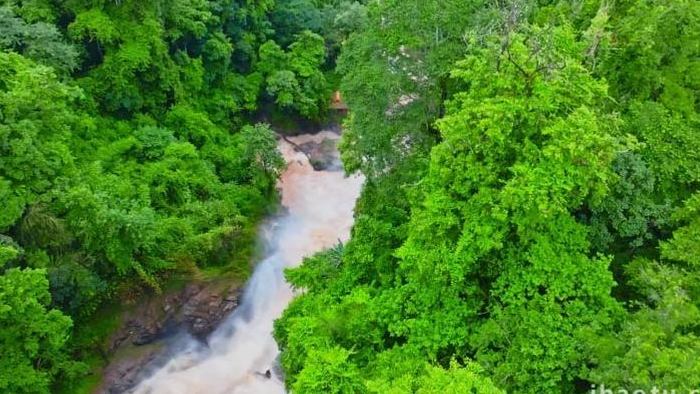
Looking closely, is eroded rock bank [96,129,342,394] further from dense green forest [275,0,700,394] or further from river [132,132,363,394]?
dense green forest [275,0,700,394]

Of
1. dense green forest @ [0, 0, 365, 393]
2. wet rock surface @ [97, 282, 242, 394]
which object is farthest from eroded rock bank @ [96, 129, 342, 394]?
dense green forest @ [0, 0, 365, 393]

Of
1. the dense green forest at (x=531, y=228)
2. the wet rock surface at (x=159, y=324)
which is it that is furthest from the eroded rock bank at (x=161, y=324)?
the dense green forest at (x=531, y=228)

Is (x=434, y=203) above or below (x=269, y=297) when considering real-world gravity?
above

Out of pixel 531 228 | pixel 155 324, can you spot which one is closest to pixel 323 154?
pixel 155 324

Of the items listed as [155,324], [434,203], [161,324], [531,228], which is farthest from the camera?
[161,324]

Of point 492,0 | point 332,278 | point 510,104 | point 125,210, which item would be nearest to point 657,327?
point 510,104

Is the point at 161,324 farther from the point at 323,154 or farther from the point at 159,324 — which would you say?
the point at 323,154

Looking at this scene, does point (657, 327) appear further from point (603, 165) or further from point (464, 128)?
point (464, 128)
